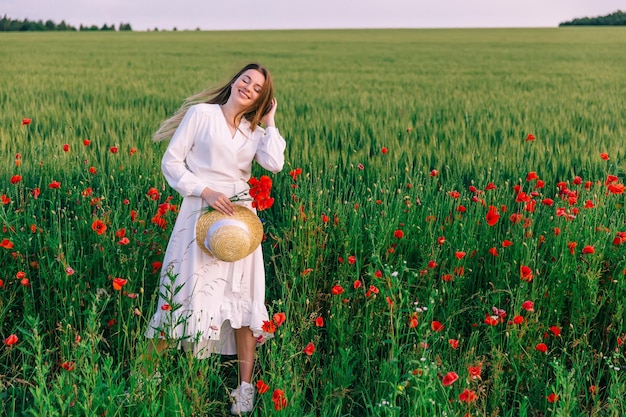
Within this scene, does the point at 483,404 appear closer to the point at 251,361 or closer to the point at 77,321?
the point at 251,361


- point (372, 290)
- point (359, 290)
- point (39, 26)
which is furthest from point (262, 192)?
point (39, 26)

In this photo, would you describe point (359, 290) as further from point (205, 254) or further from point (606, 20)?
point (606, 20)

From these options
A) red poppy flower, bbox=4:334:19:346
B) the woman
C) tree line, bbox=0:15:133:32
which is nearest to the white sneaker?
the woman

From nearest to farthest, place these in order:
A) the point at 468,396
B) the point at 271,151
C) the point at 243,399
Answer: the point at 468,396
the point at 243,399
the point at 271,151

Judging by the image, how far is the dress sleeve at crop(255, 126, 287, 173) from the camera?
9.32 feet

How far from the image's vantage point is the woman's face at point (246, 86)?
2848mm

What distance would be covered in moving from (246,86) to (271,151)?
0.29 metres

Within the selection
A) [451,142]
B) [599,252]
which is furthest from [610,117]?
[599,252]

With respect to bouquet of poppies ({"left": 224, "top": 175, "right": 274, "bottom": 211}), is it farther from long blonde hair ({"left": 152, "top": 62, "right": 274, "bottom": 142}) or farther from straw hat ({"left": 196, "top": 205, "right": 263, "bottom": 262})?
long blonde hair ({"left": 152, "top": 62, "right": 274, "bottom": 142})

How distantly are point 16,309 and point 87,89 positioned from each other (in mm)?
7654

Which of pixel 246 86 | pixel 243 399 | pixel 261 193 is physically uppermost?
pixel 246 86

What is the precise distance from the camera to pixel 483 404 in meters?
2.46

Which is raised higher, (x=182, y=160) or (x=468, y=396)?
(x=182, y=160)

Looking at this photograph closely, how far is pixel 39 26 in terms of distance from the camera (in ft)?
190
